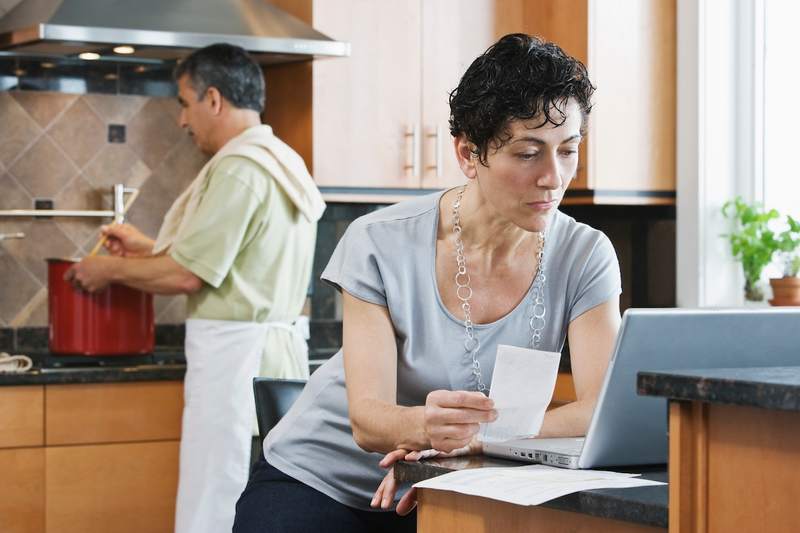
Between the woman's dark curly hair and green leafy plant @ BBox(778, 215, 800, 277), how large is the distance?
208 cm

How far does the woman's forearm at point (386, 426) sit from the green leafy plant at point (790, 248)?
2241mm

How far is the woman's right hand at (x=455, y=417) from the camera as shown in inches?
61.7

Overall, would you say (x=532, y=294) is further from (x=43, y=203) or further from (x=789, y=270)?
(x=43, y=203)

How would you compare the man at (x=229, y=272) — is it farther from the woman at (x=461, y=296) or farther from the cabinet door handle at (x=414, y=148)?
the woman at (x=461, y=296)

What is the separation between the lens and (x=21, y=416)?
3.36 meters

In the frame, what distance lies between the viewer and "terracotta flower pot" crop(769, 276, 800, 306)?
3.67 m

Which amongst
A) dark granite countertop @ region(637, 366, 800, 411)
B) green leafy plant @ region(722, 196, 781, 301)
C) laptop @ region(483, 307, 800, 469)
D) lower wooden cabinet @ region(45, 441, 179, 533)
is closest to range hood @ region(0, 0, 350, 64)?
lower wooden cabinet @ region(45, 441, 179, 533)

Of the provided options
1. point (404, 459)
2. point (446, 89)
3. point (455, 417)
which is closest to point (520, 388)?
point (455, 417)

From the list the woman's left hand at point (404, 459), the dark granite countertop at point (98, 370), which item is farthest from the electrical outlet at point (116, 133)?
the woman's left hand at point (404, 459)

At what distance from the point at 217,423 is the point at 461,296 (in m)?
1.50

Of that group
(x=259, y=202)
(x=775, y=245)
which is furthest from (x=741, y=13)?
(x=259, y=202)

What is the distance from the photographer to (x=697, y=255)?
154 inches

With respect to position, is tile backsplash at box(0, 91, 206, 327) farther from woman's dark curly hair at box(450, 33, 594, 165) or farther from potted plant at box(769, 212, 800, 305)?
woman's dark curly hair at box(450, 33, 594, 165)

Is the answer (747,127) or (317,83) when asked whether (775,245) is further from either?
(317,83)
